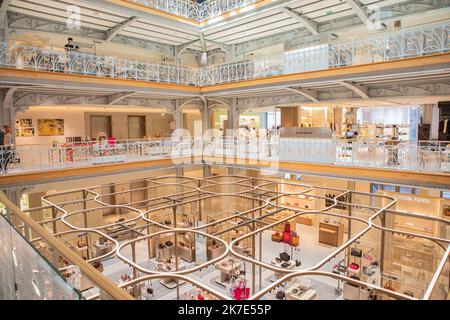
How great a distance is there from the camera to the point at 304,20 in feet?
42.3

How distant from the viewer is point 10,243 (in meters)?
2.66

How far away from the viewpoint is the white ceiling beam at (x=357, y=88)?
10.8 m

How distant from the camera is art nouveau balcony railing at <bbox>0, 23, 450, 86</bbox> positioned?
9.49 metres

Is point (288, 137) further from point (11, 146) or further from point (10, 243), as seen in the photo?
point (10, 243)

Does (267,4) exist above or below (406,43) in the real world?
above

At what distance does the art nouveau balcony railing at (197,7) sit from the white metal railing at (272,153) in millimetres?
5700

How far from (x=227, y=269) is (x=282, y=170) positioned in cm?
418

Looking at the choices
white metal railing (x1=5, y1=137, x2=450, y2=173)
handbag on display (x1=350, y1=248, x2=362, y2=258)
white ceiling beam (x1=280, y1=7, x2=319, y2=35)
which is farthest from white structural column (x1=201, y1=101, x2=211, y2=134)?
handbag on display (x1=350, y1=248, x2=362, y2=258)

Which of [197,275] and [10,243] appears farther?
[197,275]

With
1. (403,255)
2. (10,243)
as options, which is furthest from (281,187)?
(10,243)

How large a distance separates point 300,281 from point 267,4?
33.0 ft

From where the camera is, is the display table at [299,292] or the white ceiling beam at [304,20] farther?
the white ceiling beam at [304,20]

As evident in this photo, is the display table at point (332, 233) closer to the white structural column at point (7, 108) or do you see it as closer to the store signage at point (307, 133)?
the store signage at point (307, 133)

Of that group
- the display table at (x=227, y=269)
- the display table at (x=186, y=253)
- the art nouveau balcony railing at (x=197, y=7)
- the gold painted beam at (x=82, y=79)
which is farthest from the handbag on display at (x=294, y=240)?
the art nouveau balcony railing at (x=197, y=7)
